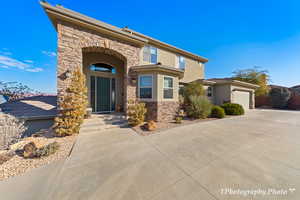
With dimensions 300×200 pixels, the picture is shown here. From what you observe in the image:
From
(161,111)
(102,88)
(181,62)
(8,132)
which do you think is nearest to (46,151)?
(8,132)

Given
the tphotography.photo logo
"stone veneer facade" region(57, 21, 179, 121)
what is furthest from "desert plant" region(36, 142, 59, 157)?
the tphotography.photo logo

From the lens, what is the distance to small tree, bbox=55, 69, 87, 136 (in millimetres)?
4725

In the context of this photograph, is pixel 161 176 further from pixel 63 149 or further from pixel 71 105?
pixel 71 105

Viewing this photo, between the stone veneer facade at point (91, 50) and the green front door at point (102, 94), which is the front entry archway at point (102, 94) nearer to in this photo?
the green front door at point (102, 94)

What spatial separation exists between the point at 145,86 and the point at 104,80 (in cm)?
308

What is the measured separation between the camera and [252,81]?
17547mm

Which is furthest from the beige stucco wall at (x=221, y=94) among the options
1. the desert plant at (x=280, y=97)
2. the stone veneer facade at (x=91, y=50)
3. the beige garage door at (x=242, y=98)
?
the desert plant at (x=280, y=97)

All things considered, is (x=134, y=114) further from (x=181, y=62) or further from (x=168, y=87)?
(x=181, y=62)

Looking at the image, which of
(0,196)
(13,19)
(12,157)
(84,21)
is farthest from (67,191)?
(13,19)

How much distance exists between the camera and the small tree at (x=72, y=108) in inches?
186

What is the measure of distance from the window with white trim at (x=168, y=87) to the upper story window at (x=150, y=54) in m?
3.77

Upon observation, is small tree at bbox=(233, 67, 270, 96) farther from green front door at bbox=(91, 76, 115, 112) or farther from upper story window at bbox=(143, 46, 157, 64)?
green front door at bbox=(91, 76, 115, 112)

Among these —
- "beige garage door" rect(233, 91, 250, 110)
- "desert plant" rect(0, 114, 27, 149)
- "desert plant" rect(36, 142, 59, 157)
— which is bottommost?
"desert plant" rect(36, 142, 59, 157)

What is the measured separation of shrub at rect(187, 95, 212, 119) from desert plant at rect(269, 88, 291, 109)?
715 inches
